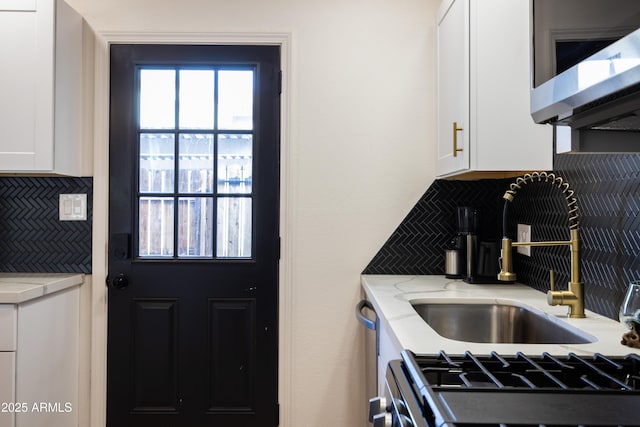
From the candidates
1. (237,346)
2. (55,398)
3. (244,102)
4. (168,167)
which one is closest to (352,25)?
(244,102)

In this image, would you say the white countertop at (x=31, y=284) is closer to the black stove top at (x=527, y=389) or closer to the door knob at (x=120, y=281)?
the door knob at (x=120, y=281)

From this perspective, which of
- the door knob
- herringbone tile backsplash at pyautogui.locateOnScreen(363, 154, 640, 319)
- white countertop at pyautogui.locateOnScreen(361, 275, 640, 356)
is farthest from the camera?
the door knob

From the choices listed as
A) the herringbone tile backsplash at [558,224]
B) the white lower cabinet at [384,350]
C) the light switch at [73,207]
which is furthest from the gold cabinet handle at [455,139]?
the light switch at [73,207]

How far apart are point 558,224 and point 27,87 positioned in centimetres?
231

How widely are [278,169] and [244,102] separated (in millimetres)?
380

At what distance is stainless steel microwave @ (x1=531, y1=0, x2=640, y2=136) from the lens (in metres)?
0.73

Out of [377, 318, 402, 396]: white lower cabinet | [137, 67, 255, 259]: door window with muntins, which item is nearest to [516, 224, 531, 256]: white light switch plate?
[377, 318, 402, 396]: white lower cabinet

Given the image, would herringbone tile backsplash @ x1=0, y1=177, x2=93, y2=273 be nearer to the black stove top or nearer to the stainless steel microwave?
the black stove top

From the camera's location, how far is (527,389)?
80cm

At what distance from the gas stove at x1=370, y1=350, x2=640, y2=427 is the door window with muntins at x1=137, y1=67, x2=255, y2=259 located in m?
1.53

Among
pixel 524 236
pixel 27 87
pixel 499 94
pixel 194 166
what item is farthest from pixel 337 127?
pixel 27 87

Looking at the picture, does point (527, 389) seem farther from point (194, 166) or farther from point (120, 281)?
point (120, 281)

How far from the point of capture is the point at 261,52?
240cm

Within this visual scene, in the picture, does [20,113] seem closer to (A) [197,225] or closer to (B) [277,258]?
(A) [197,225]
